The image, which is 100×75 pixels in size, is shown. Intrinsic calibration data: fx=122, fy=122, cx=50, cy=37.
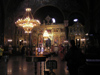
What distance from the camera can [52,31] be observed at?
802 inches

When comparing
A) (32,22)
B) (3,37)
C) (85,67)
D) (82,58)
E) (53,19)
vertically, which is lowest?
(85,67)

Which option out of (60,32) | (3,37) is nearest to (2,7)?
(3,37)

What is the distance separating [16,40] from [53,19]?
8452 millimetres

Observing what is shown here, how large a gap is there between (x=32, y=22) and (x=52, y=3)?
9.49 meters

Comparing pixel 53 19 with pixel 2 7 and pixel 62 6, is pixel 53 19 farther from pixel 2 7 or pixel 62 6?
pixel 2 7

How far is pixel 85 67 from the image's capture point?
321 centimetres

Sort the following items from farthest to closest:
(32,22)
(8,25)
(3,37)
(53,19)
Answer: (53,19) < (8,25) < (3,37) < (32,22)

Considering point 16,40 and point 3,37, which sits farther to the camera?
point 16,40

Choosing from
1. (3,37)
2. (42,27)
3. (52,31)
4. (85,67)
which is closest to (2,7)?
(3,37)

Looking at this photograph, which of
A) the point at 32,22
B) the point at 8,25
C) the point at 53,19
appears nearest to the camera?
the point at 32,22

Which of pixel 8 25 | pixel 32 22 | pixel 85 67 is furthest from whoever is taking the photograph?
pixel 8 25

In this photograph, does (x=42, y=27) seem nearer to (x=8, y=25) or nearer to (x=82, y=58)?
(x=8, y=25)

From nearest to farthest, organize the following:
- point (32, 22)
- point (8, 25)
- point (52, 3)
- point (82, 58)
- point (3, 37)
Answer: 1. point (82, 58)
2. point (32, 22)
3. point (3, 37)
4. point (8, 25)
5. point (52, 3)

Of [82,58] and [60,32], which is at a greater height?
[60,32]
